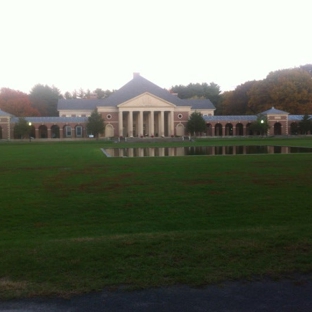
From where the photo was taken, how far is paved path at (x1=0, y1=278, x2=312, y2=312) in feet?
14.3

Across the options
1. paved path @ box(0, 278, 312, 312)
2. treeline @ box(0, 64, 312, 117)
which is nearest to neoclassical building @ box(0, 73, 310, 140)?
treeline @ box(0, 64, 312, 117)

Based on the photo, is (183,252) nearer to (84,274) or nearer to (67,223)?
(84,274)

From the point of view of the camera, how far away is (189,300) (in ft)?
14.8

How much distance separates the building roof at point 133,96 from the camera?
8281cm

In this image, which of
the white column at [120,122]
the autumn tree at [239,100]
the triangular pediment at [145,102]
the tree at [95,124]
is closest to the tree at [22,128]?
the tree at [95,124]

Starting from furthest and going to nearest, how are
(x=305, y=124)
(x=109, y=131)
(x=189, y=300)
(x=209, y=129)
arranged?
(x=209, y=129) → (x=109, y=131) → (x=305, y=124) → (x=189, y=300)

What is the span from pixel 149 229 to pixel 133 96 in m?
75.1

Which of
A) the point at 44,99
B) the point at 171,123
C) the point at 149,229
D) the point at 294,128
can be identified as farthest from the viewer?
the point at 44,99

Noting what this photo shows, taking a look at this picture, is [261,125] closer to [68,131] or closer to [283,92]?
[283,92]

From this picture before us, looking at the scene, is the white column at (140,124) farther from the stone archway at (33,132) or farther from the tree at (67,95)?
the tree at (67,95)

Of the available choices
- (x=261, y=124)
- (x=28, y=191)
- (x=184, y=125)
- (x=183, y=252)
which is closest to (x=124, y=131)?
(x=184, y=125)

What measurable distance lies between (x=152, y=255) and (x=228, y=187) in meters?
8.15

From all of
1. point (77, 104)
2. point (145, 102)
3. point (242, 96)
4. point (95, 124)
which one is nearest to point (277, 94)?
point (242, 96)

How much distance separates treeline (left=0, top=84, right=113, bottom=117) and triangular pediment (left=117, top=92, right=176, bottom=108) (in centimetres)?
1916
